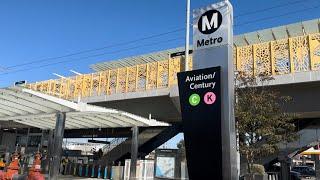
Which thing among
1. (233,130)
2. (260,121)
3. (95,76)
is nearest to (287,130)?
(260,121)

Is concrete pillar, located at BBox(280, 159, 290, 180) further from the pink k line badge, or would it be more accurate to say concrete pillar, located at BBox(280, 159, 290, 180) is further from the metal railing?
the pink k line badge

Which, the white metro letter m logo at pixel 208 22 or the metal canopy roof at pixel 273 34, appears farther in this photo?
the metal canopy roof at pixel 273 34

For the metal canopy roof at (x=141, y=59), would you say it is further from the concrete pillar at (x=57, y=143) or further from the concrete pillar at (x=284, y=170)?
the concrete pillar at (x=57, y=143)

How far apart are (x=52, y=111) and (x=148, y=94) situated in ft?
22.2

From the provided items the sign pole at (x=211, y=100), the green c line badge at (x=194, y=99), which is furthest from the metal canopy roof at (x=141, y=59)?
the green c line badge at (x=194, y=99)

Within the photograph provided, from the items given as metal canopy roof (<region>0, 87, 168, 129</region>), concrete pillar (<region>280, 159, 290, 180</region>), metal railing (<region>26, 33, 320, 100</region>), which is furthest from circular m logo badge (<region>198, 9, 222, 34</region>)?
concrete pillar (<region>280, 159, 290, 180</region>)

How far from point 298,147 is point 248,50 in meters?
10.2

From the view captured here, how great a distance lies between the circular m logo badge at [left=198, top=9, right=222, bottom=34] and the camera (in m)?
9.26

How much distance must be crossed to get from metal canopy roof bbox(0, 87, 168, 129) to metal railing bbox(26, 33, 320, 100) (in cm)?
118

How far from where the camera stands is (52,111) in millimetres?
22969

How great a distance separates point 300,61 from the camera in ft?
68.6

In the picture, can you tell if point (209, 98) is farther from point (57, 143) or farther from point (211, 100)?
point (57, 143)

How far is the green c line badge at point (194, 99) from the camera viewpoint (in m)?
8.91

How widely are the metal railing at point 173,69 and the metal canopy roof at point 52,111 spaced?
1.18 metres
